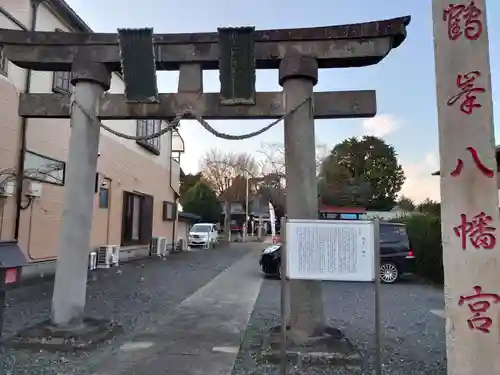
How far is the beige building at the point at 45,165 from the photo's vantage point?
30.2 feet

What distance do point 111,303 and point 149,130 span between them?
1104 cm

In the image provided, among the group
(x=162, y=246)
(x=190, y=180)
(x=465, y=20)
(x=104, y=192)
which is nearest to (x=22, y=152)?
(x=104, y=192)

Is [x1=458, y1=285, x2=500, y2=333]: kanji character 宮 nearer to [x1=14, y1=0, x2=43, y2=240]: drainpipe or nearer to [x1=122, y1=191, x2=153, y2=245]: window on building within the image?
[x1=14, y1=0, x2=43, y2=240]: drainpipe

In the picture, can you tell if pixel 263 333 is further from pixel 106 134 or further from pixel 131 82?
pixel 106 134

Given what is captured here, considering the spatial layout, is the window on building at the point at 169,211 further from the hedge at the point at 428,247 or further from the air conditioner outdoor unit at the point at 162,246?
the hedge at the point at 428,247

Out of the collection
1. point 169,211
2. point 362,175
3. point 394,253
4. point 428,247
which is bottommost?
point 394,253

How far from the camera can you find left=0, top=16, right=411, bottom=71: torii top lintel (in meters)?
5.68

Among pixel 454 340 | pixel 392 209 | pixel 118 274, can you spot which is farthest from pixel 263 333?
pixel 392 209

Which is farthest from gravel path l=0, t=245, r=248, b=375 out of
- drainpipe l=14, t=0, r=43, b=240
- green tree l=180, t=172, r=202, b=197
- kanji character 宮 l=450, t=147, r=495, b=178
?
green tree l=180, t=172, r=202, b=197

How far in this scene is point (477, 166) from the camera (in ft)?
10.9

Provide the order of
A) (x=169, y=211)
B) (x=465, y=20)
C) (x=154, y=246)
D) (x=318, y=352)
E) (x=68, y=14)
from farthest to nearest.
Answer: (x=169, y=211), (x=154, y=246), (x=68, y=14), (x=318, y=352), (x=465, y=20)

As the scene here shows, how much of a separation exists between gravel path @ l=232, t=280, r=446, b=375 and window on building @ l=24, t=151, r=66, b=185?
20.0 feet

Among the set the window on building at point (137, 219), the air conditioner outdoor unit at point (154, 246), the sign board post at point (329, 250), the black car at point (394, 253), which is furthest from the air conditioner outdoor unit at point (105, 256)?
the sign board post at point (329, 250)

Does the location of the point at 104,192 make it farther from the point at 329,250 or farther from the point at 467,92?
the point at 467,92
